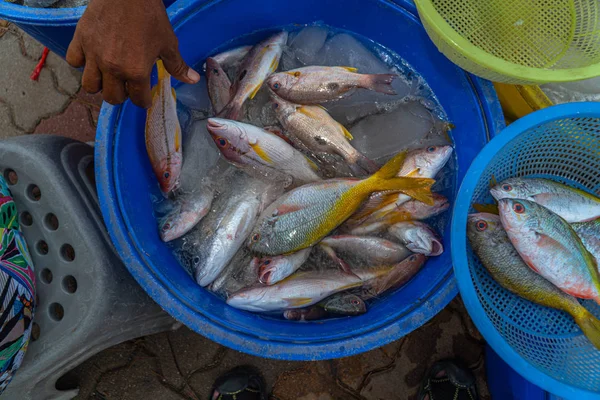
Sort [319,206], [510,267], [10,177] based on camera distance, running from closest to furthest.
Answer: [510,267], [319,206], [10,177]

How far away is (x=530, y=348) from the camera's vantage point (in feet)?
5.79

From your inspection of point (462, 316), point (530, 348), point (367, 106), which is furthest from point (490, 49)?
point (462, 316)

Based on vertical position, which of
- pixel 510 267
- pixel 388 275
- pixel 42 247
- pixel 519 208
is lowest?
pixel 42 247

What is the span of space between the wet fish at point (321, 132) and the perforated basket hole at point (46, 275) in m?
1.39

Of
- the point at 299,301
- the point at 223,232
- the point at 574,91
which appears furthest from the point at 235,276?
the point at 574,91

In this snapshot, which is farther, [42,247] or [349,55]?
[349,55]

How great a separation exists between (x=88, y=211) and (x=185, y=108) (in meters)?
0.72

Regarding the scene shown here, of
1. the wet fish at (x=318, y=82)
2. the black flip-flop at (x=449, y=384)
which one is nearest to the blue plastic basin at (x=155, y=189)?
the wet fish at (x=318, y=82)

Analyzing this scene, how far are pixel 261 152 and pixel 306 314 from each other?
814 mm

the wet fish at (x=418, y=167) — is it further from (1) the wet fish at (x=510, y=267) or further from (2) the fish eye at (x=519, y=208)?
(2) the fish eye at (x=519, y=208)

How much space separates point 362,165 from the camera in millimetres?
2158

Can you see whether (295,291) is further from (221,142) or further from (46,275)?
(46,275)

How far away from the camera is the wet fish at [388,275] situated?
2.11 m

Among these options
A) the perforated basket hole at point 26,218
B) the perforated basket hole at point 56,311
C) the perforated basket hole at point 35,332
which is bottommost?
the perforated basket hole at point 35,332
